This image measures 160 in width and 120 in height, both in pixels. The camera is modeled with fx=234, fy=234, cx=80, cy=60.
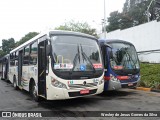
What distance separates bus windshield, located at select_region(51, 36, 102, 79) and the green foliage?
516 centimetres

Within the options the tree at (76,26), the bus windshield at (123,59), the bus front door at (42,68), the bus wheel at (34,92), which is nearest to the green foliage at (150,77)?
the bus windshield at (123,59)

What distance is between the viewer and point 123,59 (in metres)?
11.1

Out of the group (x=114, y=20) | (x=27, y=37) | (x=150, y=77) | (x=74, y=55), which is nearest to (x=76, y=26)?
(x=114, y=20)

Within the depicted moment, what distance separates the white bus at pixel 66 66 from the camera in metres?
7.89

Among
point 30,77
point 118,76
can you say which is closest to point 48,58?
point 30,77

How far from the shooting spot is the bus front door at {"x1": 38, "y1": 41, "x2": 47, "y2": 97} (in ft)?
27.8

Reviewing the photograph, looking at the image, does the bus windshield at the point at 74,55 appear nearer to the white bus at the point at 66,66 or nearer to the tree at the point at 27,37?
the white bus at the point at 66,66

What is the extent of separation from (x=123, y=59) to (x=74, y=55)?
3.49 metres

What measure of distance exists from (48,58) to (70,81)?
110cm

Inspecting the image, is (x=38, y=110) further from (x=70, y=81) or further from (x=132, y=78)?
(x=132, y=78)

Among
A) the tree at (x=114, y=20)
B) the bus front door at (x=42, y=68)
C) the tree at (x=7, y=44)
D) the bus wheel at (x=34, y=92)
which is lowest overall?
the bus wheel at (x=34, y=92)

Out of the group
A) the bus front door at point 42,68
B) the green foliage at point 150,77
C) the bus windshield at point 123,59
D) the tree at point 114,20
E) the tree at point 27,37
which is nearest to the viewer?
the bus front door at point 42,68

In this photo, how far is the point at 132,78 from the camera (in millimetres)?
10992

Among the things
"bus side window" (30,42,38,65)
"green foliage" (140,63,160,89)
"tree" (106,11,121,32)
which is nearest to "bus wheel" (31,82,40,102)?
"bus side window" (30,42,38,65)
